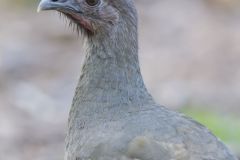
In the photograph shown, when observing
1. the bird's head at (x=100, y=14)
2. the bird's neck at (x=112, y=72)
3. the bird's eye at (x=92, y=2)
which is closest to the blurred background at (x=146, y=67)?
the bird's neck at (x=112, y=72)

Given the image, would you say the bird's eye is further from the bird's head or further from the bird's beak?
the bird's beak

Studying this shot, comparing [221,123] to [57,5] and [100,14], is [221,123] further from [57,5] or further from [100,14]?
[57,5]

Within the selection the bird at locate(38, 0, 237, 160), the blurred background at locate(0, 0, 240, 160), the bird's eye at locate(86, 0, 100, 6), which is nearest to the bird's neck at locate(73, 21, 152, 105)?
the bird at locate(38, 0, 237, 160)

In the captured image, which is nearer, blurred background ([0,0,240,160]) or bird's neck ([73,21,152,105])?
bird's neck ([73,21,152,105])

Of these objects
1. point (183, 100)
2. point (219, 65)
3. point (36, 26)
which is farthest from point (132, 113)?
point (36, 26)

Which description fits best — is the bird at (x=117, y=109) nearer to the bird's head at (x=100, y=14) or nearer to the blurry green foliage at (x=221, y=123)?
the bird's head at (x=100, y=14)

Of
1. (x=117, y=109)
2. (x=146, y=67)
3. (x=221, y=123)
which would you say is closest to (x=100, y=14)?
(x=117, y=109)

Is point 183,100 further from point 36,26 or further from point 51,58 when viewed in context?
point 36,26

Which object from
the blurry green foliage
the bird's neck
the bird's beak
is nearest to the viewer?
the bird's beak
